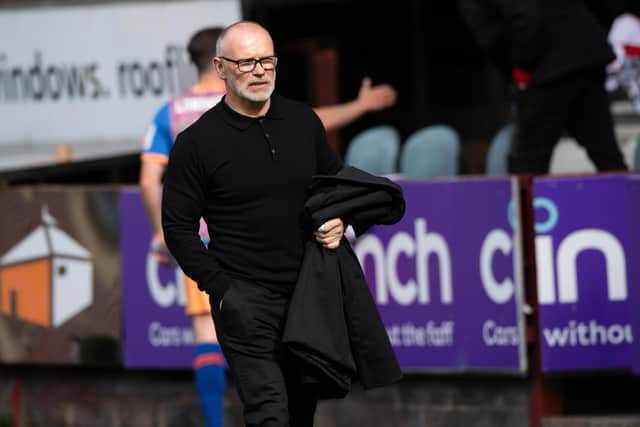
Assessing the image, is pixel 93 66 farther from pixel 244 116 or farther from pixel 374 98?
pixel 244 116

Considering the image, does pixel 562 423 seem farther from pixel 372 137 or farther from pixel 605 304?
pixel 372 137

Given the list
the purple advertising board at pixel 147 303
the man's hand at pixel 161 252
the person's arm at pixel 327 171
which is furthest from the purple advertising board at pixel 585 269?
the person's arm at pixel 327 171

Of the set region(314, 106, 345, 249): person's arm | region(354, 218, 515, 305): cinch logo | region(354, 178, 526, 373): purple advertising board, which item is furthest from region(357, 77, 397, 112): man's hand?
region(314, 106, 345, 249): person's arm

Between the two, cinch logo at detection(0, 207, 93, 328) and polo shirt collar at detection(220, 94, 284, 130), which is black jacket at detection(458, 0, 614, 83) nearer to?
cinch logo at detection(0, 207, 93, 328)

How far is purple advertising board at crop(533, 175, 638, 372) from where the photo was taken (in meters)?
8.66

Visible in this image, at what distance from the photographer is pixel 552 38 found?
923 cm

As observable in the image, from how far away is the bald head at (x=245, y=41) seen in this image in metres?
6.43

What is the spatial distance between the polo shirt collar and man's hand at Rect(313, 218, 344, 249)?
449 mm

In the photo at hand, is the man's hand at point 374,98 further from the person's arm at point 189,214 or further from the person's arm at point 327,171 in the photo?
the person's arm at point 189,214

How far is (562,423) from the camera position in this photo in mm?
8844

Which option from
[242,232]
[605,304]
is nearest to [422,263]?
[605,304]

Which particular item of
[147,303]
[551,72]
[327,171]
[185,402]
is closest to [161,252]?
[147,303]

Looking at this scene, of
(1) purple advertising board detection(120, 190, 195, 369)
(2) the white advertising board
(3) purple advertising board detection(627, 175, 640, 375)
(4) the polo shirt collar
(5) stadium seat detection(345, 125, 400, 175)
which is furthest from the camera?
(2) the white advertising board

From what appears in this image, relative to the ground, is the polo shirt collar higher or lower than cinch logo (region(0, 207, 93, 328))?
higher
